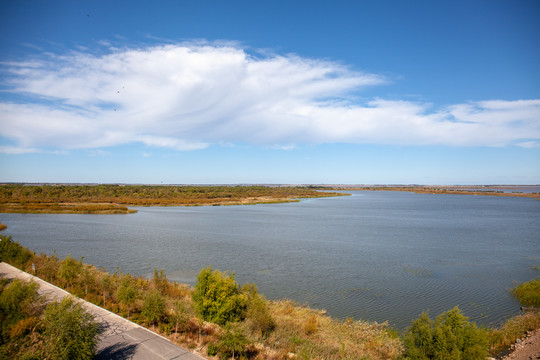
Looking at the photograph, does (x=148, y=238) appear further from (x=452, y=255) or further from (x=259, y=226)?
(x=452, y=255)

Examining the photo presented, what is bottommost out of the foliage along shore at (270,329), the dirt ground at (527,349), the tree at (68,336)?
the dirt ground at (527,349)

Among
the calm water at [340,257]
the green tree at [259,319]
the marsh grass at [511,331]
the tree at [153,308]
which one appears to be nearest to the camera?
the tree at [153,308]

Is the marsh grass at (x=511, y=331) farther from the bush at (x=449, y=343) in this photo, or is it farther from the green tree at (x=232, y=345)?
the green tree at (x=232, y=345)

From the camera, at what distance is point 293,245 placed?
3023 centimetres

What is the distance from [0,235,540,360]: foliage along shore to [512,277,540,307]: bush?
76.5 inches

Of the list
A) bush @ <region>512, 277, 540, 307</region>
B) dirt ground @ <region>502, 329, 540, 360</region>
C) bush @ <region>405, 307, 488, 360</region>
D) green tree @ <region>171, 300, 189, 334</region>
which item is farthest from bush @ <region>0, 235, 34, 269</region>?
bush @ <region>512, 277, 540, 307</region>

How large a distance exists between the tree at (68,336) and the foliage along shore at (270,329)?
93 centimetres

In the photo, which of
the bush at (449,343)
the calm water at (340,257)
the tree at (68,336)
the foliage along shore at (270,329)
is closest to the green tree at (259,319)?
the foliage along shore at (270,329)

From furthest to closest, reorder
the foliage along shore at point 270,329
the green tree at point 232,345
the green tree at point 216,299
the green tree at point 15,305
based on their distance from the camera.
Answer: the green tree at point 216,299 < the green tree at point 15,305 < the green tree at point 232,345 < the foliage along shore at point 270,329

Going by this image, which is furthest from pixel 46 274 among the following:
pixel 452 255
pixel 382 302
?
pixel 452 255

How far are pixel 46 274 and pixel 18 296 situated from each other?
8.28 meters

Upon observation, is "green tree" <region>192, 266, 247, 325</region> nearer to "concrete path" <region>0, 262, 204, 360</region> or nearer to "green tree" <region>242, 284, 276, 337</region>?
"green tree" <region>242, 284, 276, 337</region>

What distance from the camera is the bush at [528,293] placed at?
16656mm

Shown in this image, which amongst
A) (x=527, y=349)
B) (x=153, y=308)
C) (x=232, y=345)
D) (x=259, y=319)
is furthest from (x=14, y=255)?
(x=527, y=349)
